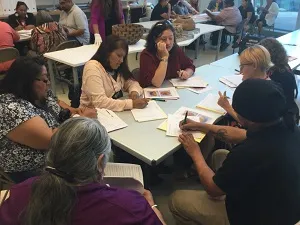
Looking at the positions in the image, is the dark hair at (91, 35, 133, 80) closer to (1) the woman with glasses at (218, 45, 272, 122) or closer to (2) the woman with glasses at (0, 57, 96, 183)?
(2) the woman with glasses at (0, 57, 96, 183)

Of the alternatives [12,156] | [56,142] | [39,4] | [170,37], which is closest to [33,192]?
[56,142]

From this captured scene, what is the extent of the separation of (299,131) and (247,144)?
0.92 feet

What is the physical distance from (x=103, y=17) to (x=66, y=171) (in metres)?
3.24

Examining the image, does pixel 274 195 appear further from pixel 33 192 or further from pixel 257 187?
pixel 33 192

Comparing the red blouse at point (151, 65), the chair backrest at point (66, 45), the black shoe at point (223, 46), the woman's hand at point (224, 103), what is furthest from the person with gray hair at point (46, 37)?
the black shoe at point (223, 46)

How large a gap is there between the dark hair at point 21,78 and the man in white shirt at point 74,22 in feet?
9.43

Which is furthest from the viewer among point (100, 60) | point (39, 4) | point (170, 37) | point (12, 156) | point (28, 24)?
point (39, 4)

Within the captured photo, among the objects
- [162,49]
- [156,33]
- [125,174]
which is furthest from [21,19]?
[125,174]

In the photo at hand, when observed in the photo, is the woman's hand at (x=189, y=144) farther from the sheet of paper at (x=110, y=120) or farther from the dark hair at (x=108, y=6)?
the dark hair at (x=108, y=6)

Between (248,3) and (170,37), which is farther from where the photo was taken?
(248,3)

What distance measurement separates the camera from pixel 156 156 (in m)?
1.57

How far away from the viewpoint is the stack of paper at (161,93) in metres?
2.28

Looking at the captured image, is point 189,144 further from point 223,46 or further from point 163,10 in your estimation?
point 223,46

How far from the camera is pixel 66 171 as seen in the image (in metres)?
0.89
